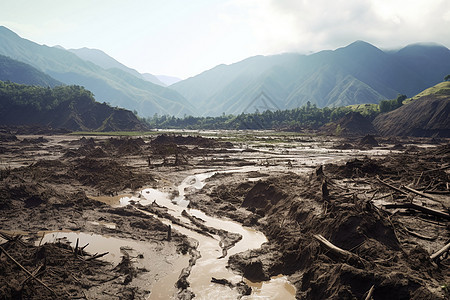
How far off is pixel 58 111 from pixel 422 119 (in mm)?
132390

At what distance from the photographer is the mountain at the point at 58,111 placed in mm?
111812

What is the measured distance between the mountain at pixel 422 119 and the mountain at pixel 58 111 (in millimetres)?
95140

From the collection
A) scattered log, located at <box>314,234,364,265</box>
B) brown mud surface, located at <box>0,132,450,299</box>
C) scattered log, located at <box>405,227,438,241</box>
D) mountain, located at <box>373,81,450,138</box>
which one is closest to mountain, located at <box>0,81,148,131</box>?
mountain, located at <box>373,81,450,138</box>

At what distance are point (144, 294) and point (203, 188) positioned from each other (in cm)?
1418

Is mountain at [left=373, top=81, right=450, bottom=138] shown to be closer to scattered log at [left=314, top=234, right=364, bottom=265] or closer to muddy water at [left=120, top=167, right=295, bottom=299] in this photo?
muddy water at [left=120, top=167, right=295, bottom=299]

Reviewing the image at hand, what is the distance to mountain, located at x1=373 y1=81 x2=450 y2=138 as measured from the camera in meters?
78.9

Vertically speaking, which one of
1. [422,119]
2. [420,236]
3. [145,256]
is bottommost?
[145,256]

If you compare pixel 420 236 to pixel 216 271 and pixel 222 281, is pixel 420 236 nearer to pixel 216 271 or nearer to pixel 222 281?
pixel 222 281

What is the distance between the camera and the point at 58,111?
117812 mm

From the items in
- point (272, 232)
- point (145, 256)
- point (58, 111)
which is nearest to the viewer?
point (145, 256)

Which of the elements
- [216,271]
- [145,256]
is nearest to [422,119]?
[216,271]

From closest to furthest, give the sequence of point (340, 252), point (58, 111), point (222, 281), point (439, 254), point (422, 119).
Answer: point (439, 254), point (340, 252), point (222, 281), point (422, 119), point (58, 111)

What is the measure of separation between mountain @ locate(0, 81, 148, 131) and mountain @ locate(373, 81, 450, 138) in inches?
3746

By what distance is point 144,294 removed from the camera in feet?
29.9
